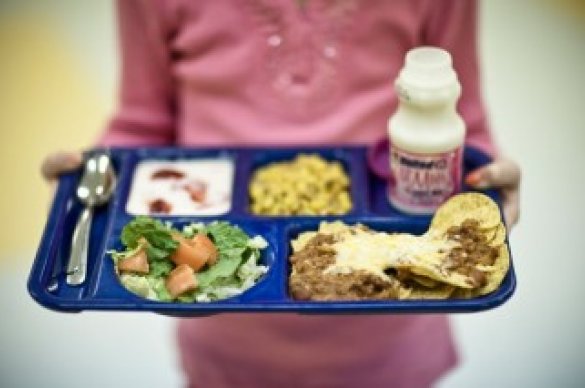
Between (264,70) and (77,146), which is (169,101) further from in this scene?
(77,146)

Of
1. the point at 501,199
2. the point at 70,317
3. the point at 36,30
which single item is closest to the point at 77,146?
the point at 36,30

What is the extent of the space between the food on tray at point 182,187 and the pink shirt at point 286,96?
38 millimetres

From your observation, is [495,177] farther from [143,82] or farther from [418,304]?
[143,82]

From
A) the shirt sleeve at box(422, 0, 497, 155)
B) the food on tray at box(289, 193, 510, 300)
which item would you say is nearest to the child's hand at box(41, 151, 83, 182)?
the food on tray at box(289, 193, 510, 300)

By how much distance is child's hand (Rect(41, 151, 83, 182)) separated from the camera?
0.79 meters

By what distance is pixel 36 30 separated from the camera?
4.69 ft

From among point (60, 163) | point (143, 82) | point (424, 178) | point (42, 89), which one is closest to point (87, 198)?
point (60, 163)

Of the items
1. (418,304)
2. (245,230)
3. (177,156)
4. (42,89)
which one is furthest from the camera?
(42,89)

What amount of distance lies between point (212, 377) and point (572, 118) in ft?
1.61

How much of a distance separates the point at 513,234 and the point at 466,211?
9 cm

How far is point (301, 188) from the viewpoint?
78 cm

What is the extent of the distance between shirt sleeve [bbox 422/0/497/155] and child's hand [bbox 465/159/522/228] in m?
0.05

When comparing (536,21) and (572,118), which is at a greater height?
(536,21)

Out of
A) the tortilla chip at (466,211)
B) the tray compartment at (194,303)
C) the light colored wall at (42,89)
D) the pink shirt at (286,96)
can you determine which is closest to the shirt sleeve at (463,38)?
the pink shirt at (286,96)
